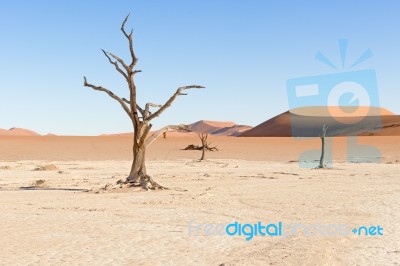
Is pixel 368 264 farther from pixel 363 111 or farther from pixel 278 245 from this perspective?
pixel 363 111

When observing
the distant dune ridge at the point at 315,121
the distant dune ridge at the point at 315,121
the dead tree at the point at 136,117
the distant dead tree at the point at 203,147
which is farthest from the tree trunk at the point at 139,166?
the distant dune ridge at the point at 315,121

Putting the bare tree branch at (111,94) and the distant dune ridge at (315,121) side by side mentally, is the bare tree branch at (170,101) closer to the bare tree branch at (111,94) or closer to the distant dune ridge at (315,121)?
the bare tree branch at (111,94)

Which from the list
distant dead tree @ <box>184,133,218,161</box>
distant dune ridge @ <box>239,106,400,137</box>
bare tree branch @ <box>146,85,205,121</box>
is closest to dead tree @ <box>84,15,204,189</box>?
bare tree branch @ <box>146,85,205,121</box>

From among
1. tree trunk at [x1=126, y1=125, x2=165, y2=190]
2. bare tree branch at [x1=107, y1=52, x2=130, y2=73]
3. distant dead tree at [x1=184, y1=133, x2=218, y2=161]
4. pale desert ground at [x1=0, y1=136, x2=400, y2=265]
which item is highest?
bare tree branch at [x1=107, y1=52, x2=130, y2=73]

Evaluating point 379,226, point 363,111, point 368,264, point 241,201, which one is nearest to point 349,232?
point 379,226

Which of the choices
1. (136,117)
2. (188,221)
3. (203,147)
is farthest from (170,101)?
(203,147)

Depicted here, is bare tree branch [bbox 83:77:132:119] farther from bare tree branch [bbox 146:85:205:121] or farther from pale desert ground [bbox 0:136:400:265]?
pale desert ground [bbox 0:136:400:265]

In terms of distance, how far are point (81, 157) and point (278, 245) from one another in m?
37.7

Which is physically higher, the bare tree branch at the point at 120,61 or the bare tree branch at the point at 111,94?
the bare tree branch at the point at 120,61

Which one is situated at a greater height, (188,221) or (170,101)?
(170,101)

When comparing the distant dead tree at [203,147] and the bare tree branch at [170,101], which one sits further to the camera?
the distant dead tree at [203,147]

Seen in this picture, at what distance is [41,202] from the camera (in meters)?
13.8

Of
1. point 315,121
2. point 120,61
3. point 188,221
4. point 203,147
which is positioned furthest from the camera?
point 315,121

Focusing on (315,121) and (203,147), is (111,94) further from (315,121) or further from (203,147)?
(315,121)
